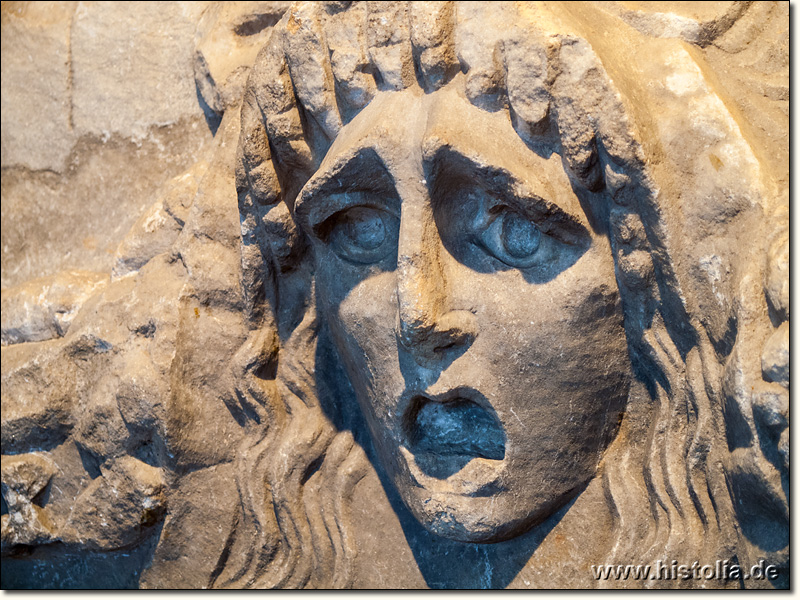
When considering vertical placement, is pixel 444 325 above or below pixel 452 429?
above

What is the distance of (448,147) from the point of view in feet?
4.30

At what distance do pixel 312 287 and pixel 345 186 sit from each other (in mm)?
347

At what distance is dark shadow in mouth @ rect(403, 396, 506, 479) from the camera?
1504 millimetres

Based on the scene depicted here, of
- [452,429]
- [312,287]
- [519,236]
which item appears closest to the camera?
[519,236]

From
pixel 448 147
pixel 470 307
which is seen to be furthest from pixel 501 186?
pixel 470 307

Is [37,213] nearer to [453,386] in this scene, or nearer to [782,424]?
[453,386]

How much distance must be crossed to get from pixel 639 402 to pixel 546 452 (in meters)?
0.22

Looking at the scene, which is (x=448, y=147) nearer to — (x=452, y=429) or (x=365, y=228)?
(x=365, y=228)

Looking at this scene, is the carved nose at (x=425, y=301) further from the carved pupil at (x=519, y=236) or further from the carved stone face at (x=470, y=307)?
the carved pupil at (x=519, y=236)

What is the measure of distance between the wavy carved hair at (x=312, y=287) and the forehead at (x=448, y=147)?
0.03 m

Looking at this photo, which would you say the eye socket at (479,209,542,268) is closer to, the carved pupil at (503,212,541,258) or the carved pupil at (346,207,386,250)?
the carved pupil at (503,212,541,258)

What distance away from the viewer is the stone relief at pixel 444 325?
4.33 feet

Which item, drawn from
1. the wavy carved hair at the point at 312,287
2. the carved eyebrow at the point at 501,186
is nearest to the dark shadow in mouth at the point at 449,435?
the wavy carved hair at the point at 312,287

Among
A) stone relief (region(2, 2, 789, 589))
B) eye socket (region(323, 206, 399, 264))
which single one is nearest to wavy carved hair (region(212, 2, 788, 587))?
stone relief (region(2, 2, 789, 589))
